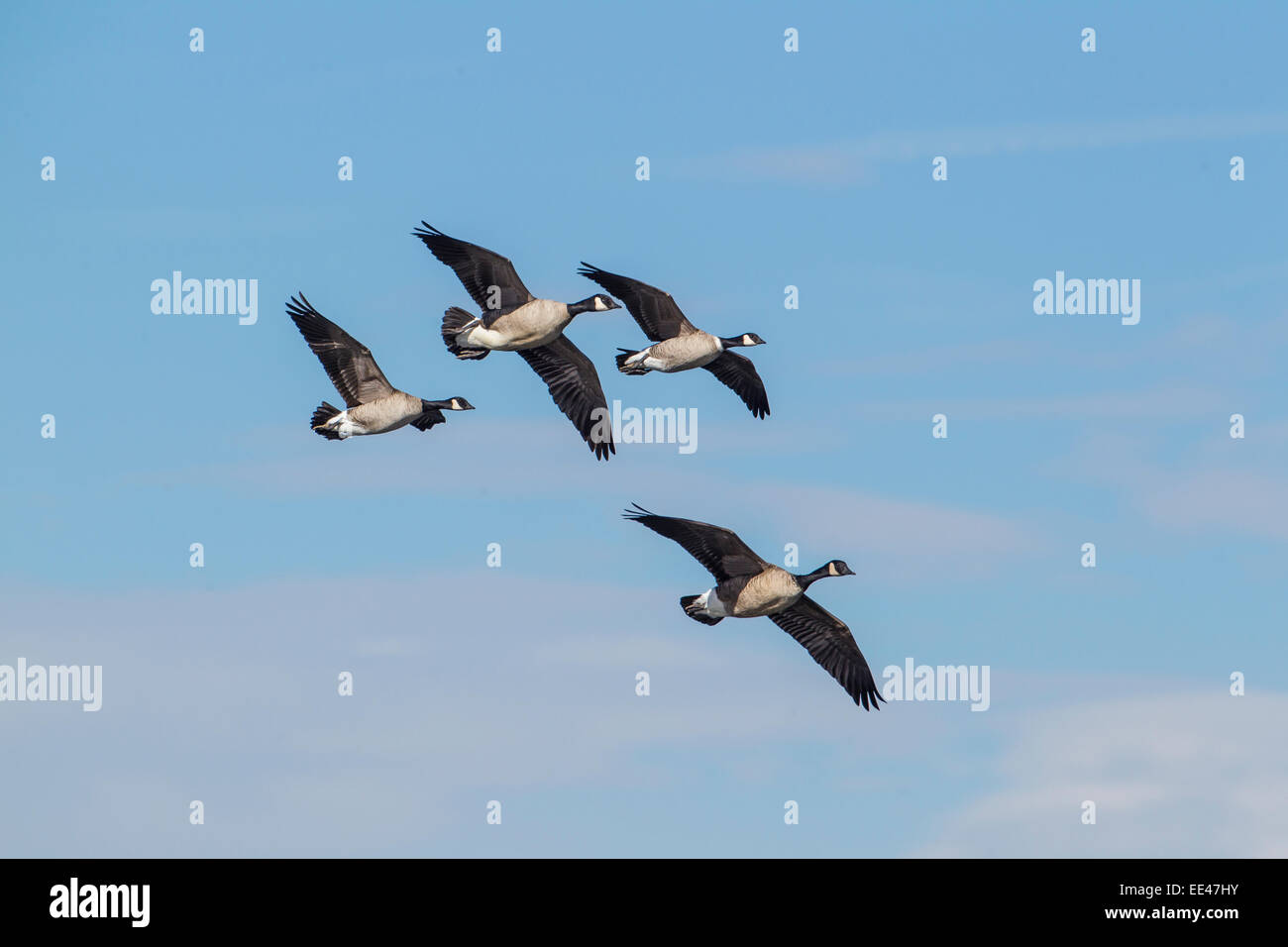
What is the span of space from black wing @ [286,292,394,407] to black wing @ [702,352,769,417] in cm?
573

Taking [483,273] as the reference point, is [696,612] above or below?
below

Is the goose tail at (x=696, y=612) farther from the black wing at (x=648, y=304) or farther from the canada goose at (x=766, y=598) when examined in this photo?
the black wing at (x=648, y=304)

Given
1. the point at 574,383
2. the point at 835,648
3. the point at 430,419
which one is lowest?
the point at 835,648

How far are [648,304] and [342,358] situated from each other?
14.9ft

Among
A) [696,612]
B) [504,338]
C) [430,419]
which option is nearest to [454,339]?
[504,338]

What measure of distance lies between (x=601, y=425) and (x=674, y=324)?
1865 mm

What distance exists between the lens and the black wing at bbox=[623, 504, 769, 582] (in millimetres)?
27641

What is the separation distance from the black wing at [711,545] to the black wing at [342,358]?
4683 mm

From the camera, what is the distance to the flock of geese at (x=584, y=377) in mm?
28297

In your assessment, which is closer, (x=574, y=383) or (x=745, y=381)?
(x=574, y=383)

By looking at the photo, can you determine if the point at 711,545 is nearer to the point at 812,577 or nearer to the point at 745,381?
the point at 812,577

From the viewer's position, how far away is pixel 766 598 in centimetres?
2822

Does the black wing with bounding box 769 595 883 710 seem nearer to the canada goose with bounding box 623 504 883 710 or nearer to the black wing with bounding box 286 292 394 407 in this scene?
the canada goose with bounding box 623 504 883 710

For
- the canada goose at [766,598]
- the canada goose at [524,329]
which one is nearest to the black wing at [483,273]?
the canada goose at [524,329]
